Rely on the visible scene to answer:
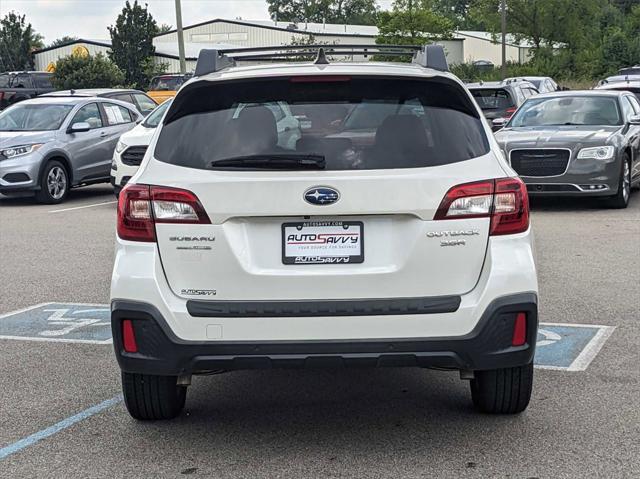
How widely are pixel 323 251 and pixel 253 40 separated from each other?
78633mm

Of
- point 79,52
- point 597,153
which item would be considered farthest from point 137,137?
point 79,52

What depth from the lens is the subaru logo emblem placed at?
453 cm

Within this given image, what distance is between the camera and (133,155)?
15430 millimetres

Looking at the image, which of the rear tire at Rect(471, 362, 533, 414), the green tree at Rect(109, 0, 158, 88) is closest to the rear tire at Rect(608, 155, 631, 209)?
the rear tire at Rect(471, 362, 533, 414)

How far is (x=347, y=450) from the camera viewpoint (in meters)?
4.92

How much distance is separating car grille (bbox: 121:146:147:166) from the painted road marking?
694 cm

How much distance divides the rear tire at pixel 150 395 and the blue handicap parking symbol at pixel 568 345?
2382mm

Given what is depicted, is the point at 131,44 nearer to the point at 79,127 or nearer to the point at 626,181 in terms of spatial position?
the point at 79,127

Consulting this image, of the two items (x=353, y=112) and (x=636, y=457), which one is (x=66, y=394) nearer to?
(x=353, y=112)

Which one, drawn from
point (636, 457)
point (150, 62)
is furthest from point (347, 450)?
point (150, 62)

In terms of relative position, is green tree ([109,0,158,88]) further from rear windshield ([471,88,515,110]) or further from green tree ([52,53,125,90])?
rear windshield ([471,88,515,110])

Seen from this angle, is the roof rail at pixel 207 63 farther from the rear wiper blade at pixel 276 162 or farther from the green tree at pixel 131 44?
the green tree at pixel 131 44

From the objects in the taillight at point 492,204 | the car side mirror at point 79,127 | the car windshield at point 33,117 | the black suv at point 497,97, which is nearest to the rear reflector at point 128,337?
the taillight at point 492,204

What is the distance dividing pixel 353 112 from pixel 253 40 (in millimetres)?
78164
